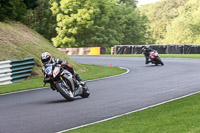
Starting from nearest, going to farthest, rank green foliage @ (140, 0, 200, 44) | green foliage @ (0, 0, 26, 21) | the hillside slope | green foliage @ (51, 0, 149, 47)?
the hillside slope → green foliage @ (0, 0, 26, 21) → green foliage @ (51, 0, 149, 47) → green foliage @ (140, 0, 200, 44)

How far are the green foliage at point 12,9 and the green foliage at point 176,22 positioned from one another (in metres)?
70.8

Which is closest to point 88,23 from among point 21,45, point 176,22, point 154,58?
point 176,22

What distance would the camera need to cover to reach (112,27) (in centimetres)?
8306

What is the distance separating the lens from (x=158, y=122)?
27.9 ft

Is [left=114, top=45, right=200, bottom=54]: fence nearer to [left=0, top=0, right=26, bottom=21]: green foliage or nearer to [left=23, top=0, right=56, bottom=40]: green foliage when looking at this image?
[left=23, top=0, right=56, bottom=40]: green foliage

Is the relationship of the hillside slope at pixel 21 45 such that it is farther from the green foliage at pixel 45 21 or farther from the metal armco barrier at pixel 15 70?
the green foliage at pixel 45 21

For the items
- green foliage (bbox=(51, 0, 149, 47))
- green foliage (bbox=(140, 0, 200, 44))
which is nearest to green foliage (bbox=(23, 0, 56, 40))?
green foliage (bbox=(51, 0, 149, 47))

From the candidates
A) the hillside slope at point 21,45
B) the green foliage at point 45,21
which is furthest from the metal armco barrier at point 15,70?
the green foliage at point 45,21

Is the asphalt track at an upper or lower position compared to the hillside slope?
lower

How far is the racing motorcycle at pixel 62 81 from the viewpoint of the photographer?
490 inches

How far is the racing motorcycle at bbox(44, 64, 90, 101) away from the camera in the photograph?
1245 cm

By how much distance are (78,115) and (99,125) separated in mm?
1693

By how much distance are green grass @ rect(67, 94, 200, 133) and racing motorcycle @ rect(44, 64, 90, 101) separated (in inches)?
117

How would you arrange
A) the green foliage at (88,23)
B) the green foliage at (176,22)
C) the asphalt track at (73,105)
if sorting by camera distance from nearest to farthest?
1. the asphalt track at (73,105)
2. the green foliage at (88,23)
3. the green foliage at (176,22)
